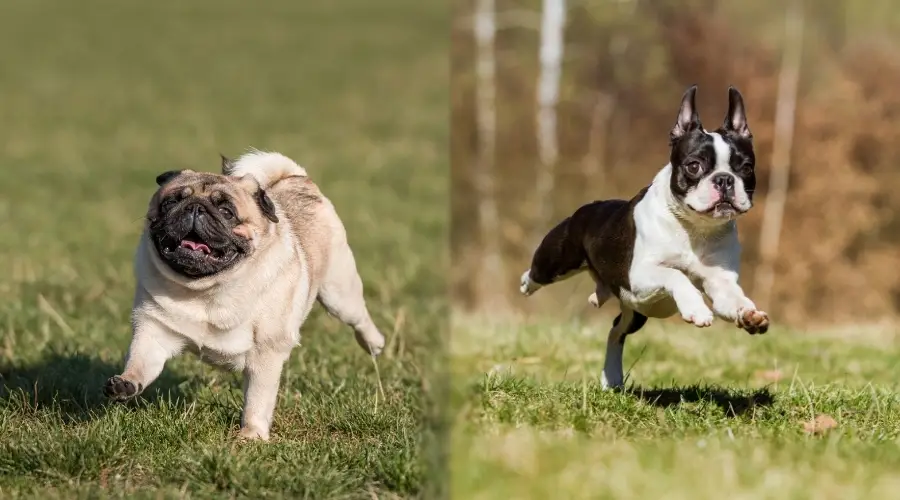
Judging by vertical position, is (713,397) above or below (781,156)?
below

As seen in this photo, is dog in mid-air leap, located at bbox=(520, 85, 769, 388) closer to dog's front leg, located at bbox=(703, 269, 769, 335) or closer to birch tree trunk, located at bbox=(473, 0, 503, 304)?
dog's front leg, located at bbox=(703, 269, 769, 335)

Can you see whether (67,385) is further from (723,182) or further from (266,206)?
(723,182)

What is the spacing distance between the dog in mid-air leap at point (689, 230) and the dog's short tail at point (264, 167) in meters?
1.82

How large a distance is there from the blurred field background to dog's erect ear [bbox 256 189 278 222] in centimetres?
82

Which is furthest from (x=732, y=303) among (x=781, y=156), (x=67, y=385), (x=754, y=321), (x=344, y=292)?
(x=781, y=156)

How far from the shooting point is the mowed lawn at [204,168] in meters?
4.70

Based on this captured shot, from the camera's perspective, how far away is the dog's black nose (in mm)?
4684

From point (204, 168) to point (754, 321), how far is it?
1002 cm

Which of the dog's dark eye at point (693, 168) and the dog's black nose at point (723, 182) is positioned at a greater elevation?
the dog's dark eye at point (693, 168)

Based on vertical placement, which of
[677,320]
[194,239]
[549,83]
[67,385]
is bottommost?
[677,320]

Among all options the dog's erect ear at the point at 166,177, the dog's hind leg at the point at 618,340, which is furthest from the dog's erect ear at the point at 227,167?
the dog's hind leg at the point at 618,340

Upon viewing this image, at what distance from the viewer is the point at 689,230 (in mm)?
4879

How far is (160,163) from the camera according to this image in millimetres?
15211

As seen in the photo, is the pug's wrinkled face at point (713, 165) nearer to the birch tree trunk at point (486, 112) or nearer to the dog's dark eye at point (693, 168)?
the dog's dark eye at point (693, 168)
